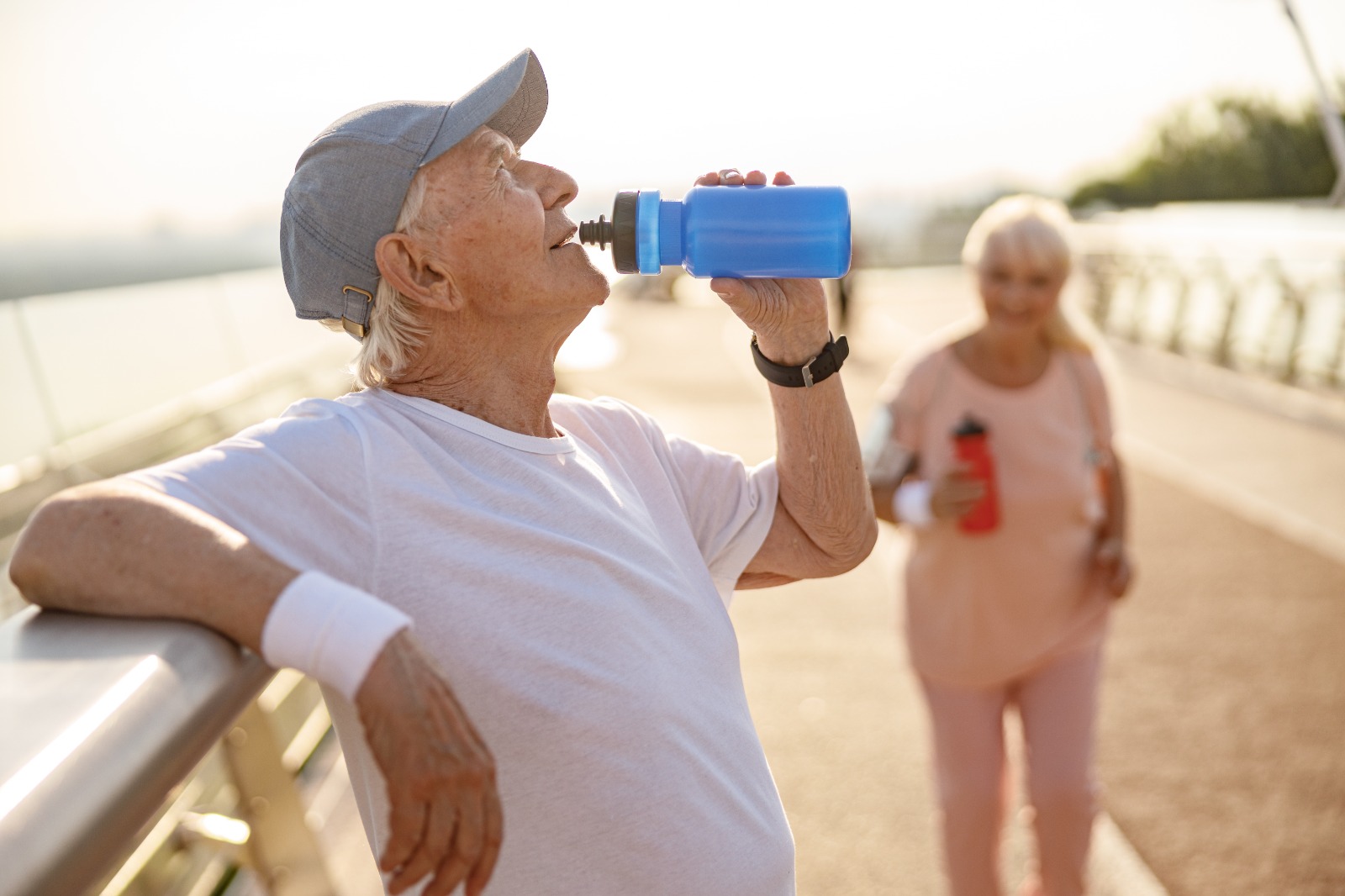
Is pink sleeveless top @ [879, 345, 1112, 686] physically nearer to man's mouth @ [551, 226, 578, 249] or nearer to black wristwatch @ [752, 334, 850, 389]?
black wristwatch @ [752, 334, 850, 389]

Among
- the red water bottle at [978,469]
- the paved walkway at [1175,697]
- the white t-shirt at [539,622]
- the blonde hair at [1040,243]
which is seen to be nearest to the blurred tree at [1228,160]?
the blonde hair at [1040,243]

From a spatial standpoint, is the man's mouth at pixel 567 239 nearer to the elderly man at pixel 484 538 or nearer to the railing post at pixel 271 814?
the elderly man at pixel 484 538

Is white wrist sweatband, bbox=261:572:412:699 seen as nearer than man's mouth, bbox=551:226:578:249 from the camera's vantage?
Yes

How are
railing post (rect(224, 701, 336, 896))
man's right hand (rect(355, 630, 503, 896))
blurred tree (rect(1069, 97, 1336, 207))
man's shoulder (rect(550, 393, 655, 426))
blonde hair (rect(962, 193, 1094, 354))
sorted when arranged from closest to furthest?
man's right hand (rect(355, 630, 503, 896)) → man's shoulder (rect(550, 393, 655, 426)) → railing post (rect(224, 701, 336, 896)) → blonde hair (rect(962, 193, 1094, 354)) → blurred tree (rect(1069, 97, 1336, 207))

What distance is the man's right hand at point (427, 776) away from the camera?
3.26 ft

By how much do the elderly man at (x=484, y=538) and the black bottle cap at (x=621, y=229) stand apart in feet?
0.16

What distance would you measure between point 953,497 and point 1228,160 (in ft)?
29.3

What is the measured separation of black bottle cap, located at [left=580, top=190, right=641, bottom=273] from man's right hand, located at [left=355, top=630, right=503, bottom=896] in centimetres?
79

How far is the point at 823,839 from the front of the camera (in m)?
3.52

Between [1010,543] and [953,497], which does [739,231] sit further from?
[1010,543]

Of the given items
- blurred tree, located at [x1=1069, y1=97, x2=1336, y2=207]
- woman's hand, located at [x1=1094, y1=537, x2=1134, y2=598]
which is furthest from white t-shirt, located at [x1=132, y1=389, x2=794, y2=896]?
blurred tree, located at [x1=1069, y1=97, x2=1336, y2=207]

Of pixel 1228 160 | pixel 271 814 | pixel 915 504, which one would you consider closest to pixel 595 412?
pixel 271 814

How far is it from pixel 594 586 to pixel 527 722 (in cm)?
20

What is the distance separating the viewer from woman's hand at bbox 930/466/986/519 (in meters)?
2.95
